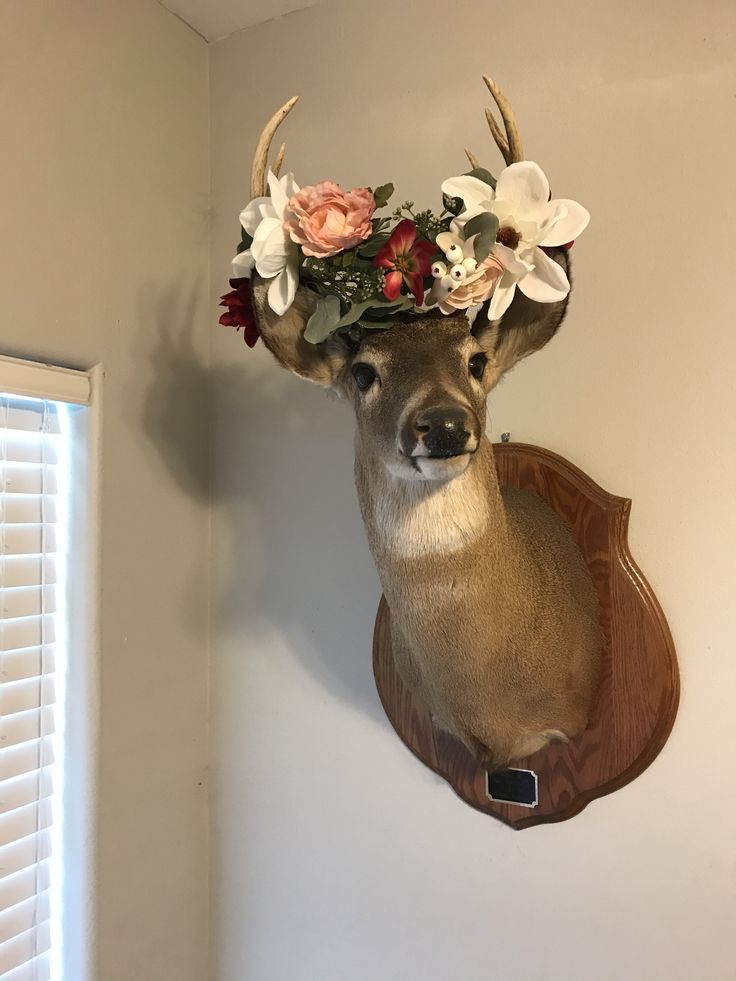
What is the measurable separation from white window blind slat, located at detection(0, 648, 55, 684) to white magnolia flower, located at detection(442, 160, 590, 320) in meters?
1.03

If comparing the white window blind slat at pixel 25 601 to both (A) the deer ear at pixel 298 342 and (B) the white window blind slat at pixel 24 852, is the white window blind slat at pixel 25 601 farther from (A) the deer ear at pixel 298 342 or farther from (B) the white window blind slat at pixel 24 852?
(A) the deer ear at pixel 298 342

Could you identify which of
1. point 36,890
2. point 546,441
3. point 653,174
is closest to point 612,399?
point 546,441

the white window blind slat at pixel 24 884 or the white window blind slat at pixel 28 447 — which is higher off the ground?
the white window blind slat at pixel 28 447

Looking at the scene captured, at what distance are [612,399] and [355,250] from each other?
1.91 feet

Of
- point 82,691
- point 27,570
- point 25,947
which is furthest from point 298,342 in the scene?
point 25,947

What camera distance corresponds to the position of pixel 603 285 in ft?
4.17

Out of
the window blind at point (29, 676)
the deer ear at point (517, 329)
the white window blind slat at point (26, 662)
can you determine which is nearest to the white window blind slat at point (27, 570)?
the window blind at point (29, 676)

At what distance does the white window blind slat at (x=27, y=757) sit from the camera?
1.23 m

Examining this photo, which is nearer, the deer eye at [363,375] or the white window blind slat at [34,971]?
the deer eye at [363,375]

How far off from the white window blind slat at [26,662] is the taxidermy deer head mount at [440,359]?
685 millimetres

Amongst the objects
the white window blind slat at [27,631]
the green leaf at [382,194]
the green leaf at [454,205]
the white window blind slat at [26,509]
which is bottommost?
the white window blind slat at [27,631]

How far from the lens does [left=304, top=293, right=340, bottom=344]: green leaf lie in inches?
36.9

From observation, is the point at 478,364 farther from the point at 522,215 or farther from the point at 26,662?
the point at 26,662

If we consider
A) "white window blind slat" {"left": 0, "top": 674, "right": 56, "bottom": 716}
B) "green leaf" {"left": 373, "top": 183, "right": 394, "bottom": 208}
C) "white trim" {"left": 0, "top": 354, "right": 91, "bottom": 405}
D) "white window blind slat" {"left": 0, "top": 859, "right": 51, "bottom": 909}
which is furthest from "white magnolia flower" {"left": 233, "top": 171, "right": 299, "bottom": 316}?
"white window blind slat" {"left": 0, "top": 859, "right": 51, "bottom": 909}
